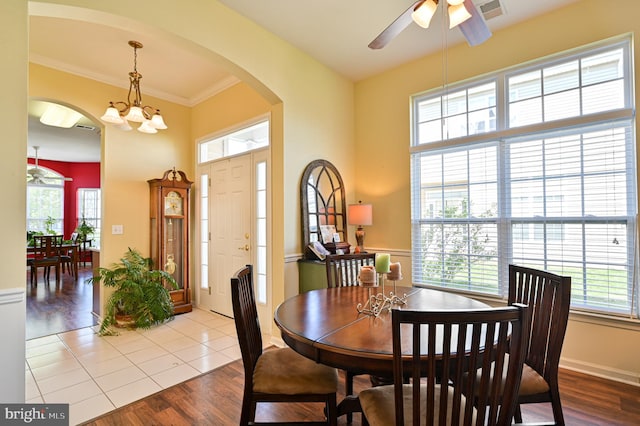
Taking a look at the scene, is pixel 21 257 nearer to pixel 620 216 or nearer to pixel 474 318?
pixel 474 318

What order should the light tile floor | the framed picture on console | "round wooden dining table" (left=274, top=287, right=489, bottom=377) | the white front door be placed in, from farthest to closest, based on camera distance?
the white front door, the framed picture on console, the light tile floor, "round wooden dining table" (left=274, top=287, right=489, bottom=377)

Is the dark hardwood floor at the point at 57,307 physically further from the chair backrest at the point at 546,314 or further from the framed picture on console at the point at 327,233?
the chair backrest at the point at 546,314

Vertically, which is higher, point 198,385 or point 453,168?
point 453,168

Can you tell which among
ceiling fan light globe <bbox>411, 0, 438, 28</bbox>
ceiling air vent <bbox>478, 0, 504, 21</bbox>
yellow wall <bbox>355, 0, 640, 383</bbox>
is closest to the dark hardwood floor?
yellow wall <bbox>355, 0, 640, 383</bbox>

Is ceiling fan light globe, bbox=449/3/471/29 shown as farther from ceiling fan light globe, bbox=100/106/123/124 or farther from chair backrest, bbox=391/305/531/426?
ceiling fan light globe, bbox=100/106/123/124

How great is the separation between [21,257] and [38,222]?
9005mm

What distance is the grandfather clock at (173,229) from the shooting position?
416cm

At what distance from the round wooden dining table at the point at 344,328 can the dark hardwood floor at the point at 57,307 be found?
140 inches

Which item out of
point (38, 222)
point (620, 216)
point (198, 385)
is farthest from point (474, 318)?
point (38, 222)

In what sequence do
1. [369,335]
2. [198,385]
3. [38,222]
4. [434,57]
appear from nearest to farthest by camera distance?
[369,335] → [198,385] → [434,57] → [38,222]

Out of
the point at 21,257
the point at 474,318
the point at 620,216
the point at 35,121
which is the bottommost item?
the point at 474,318

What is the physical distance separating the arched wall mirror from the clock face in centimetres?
206

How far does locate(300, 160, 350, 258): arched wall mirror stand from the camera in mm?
3434

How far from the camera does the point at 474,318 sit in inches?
→ 39.3
